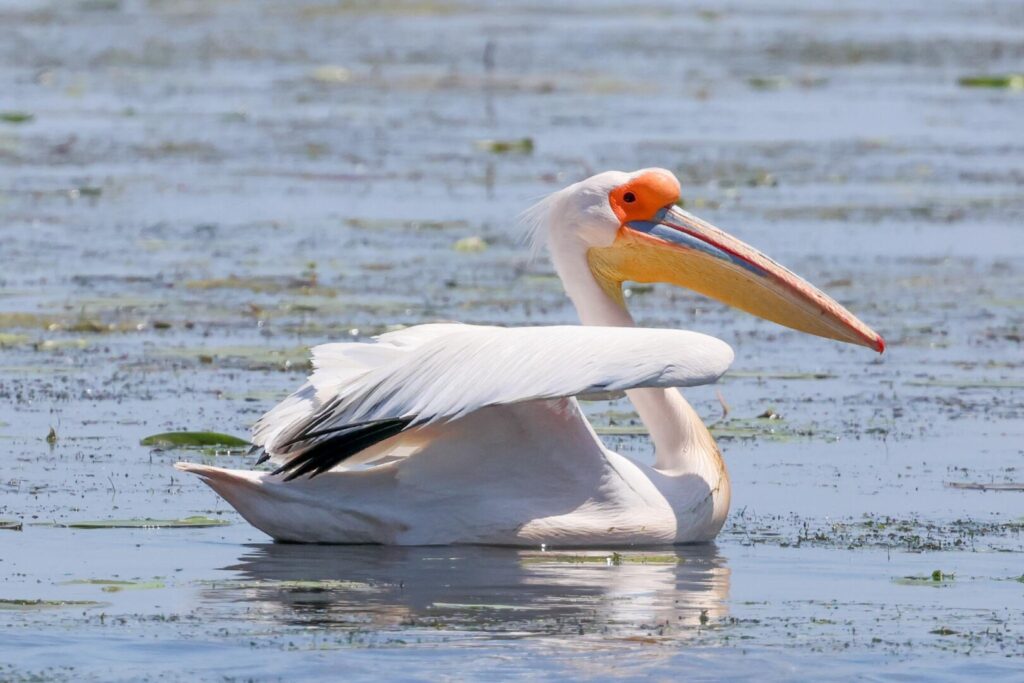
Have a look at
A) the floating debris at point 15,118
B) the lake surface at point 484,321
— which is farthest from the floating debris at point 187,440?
the floating debris at point 15,118

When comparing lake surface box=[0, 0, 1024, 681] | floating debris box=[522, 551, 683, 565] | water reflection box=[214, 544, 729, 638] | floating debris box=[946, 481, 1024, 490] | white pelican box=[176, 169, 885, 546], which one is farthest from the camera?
floating debris box=[946, 481, 1024, 490]

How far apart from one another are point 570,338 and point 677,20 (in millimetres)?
25804

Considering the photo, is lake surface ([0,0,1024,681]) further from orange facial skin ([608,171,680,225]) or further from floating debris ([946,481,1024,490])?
orange facial skin ([608,171,680,225])

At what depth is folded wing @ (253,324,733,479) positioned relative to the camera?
233 inches

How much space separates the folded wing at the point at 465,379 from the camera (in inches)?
233

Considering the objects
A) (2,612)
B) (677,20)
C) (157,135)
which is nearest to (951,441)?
(2,612)

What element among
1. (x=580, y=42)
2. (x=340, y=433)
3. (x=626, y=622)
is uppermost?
(x=580, y=42)

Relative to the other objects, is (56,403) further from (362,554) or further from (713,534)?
(713,534)

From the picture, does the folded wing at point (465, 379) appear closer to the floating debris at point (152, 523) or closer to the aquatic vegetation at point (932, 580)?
the floating debris at point (152, 523)

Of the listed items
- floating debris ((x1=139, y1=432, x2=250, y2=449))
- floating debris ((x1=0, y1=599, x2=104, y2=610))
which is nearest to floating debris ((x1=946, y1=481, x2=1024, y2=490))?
floating debris ((x1=139, y1=432, x2=250, y2=449))

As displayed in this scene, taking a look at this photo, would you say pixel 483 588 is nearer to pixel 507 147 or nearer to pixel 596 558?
pixel 596 558

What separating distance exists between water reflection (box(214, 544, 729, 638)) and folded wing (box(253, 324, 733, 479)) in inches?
12.3

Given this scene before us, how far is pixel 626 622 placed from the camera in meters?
5.39

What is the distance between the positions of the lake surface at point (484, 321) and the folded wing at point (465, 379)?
1.20 feet
